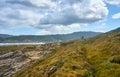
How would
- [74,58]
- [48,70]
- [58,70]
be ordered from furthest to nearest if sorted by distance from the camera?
1. [74,58]
2. [48,70]
3. [58,70]

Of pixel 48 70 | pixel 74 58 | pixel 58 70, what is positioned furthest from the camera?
pixel 74 58

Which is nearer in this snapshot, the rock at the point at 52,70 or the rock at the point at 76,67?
the rock at the point at 76,67

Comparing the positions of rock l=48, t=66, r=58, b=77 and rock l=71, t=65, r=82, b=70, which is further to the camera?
rock l=48, t=66, r=58, b=77

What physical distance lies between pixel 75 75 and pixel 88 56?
186 ft

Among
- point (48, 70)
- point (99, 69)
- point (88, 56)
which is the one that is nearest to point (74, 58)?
point (88, 56)

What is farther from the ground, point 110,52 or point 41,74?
point 110,52

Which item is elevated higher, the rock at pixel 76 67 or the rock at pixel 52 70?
the rock at pixel 76 67

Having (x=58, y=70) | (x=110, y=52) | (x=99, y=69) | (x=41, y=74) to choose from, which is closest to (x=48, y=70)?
(x=41, y=74)

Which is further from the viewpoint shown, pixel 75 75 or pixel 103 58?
pixel 103 58

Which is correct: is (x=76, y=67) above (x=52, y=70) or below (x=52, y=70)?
above

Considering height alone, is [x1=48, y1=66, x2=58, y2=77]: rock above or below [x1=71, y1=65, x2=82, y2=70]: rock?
below

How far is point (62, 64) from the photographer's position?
17050 centimetres

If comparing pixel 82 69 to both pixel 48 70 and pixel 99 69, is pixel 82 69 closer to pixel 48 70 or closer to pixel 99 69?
pixel 99 69

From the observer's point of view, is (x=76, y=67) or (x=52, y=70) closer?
(x=76, y=67)
